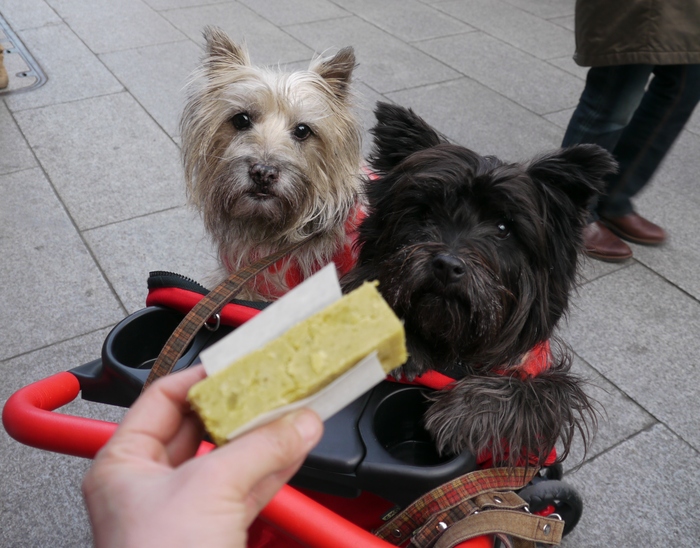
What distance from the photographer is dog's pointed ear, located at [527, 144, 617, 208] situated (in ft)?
5.18

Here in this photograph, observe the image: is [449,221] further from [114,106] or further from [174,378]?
[114,106]

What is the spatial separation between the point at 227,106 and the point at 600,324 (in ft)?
7.36

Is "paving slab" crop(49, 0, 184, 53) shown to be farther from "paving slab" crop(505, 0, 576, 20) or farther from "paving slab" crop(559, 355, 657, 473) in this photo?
"paving slab" crop(559, 355, 657, 473)

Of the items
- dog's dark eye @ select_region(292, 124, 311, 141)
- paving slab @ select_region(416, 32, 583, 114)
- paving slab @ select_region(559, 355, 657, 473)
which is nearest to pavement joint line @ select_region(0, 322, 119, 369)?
dog's dark eye @ select_region(292, 124, 311, 141)

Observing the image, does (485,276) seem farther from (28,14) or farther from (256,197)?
(28,14)

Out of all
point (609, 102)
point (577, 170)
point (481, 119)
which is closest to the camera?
point (577, 170)

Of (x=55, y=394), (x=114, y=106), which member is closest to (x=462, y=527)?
(x=55, y=394)

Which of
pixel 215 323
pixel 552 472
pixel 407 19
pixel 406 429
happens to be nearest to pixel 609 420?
pixel 552 472

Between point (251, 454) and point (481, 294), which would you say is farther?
point (481, 294)

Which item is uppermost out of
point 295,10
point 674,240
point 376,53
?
point 674,240

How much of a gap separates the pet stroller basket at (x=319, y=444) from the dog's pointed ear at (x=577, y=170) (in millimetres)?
697

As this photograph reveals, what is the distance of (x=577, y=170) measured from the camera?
1605 mm

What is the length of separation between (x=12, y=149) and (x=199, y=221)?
5.32 feet

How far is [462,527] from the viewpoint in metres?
1.29
